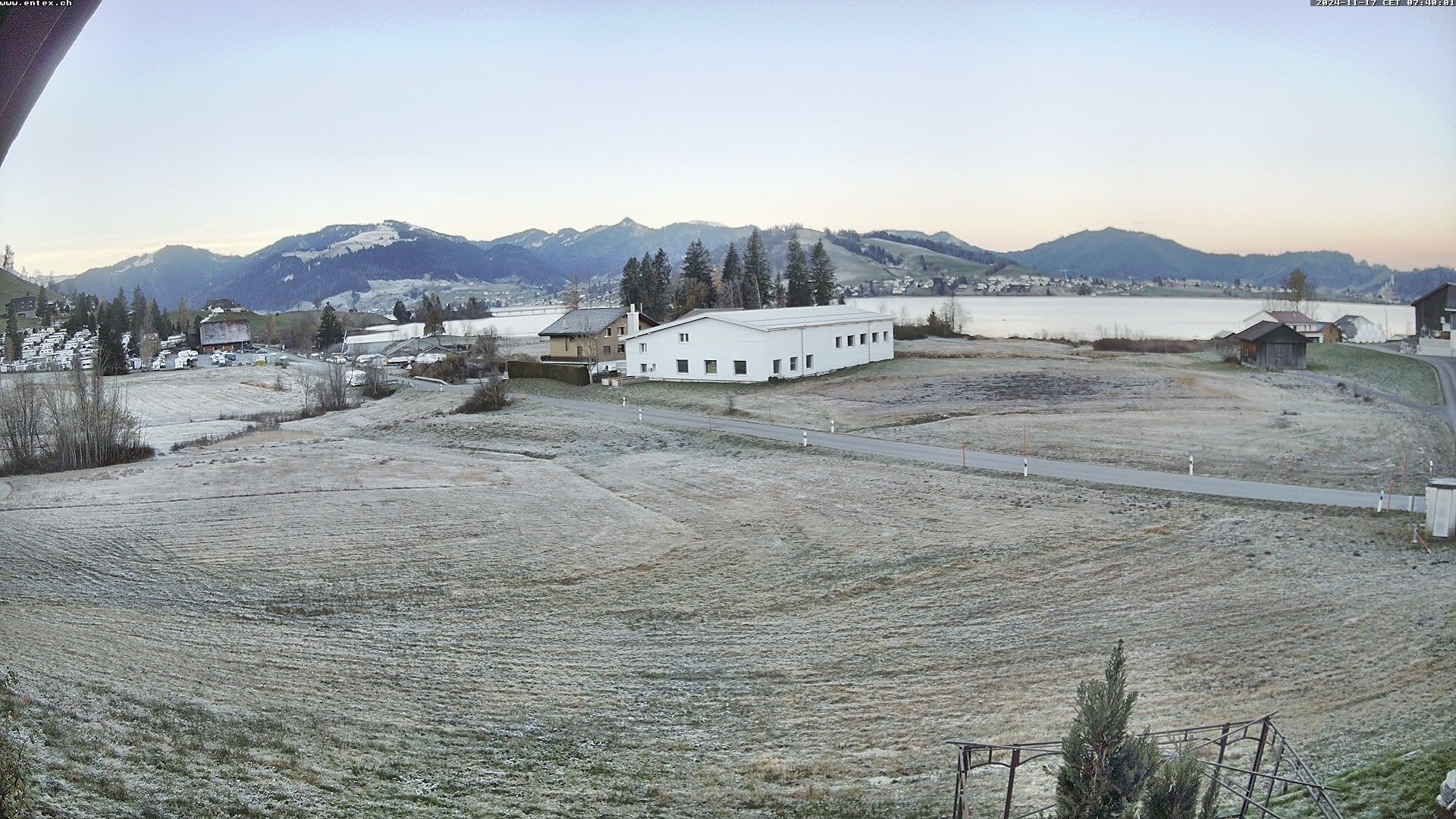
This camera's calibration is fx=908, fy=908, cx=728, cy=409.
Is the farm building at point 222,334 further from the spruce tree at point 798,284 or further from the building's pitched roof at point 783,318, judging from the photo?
the building's pitched roof at point 783,318

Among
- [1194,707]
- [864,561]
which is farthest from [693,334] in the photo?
[1194,707]

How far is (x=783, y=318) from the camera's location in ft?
165

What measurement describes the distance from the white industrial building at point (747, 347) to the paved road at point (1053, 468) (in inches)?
306

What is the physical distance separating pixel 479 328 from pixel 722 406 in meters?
78.9

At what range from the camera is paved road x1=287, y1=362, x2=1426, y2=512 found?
20.3 metres

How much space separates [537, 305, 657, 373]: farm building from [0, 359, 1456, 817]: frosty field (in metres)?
31.7

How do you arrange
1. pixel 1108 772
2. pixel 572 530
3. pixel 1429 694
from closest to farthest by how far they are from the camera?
1. pixel 1108 772
2. pixel 1429 694
3. pixel 572 530

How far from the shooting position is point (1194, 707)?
34.6 ft

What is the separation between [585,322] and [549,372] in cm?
738

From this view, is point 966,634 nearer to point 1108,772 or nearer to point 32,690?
point 1108,772

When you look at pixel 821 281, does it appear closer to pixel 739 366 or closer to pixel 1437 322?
pixel 739 366

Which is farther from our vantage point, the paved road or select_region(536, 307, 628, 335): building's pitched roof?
select_region(536, 307, 628, 335): building's pitched roof

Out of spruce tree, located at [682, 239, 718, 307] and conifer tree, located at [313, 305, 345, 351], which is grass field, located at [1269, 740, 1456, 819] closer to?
spruce tree, located at [682, 239, 718, 307]

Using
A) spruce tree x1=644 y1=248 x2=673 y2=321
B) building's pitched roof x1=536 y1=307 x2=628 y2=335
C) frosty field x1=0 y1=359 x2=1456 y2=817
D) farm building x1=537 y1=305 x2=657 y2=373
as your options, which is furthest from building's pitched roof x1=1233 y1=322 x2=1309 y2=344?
spruce tree x1=644 y1=248 x2=673 y2=321
